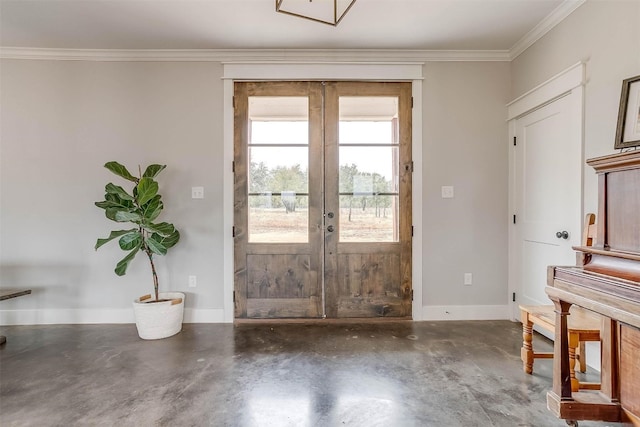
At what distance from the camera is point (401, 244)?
10.4 feet

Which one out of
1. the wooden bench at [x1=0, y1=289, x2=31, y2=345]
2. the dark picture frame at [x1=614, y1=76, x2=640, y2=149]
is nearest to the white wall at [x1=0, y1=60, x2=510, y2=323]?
the wooden bench at [x1=0, y1=289, x2=31, y2=345]

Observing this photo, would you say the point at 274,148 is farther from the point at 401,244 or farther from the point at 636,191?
the point at 636,191

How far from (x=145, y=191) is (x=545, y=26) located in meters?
3.55

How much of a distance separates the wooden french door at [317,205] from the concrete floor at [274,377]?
35 cm

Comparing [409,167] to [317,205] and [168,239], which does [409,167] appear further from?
[168,239]

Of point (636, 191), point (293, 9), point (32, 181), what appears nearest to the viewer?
point (636, 191)

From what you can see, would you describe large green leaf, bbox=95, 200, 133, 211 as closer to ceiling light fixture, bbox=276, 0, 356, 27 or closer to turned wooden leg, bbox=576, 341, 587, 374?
ceiling light fixture, bbox=276, 0, 356, 27

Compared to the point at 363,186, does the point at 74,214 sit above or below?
below

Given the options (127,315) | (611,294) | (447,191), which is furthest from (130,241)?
(611,294)

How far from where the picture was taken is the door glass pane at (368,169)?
3.14 meters

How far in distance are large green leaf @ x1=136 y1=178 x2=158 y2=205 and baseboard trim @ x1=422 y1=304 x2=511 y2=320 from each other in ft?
8.96

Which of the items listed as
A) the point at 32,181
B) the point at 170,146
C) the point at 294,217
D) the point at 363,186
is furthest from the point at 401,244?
the point at 32,181

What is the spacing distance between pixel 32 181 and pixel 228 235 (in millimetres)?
1945

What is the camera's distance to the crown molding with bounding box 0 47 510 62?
307cm
